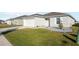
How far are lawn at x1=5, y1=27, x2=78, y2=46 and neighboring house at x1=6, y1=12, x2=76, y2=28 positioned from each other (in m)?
0.05

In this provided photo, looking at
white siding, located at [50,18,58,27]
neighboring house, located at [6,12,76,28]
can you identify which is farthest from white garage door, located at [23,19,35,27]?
white siding, located at [50,18,58,27]

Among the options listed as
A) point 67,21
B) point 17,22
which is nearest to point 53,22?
point 67,21

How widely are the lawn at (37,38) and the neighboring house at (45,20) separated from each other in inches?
1.9

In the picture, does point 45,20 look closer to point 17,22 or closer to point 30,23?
point 30,23

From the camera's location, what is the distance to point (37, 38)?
7.11 feet

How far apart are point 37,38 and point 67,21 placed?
0.27 m

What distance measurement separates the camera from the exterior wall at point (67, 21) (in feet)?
7.13

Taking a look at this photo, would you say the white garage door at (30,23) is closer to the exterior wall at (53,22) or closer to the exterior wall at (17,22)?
the exterior wall at (17,22)

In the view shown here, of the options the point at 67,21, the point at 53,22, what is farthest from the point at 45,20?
the point at 67,21

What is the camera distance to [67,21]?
2184 millimetres

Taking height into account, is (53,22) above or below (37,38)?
above
